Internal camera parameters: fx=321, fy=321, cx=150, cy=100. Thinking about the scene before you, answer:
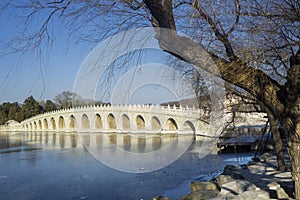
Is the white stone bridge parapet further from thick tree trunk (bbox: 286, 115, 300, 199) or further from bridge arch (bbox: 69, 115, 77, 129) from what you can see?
thick tree trunk (bbox: 286, 115, 300, 199)

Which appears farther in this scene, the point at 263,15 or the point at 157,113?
the point at 157,113

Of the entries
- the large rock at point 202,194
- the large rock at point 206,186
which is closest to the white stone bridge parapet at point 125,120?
the large rock at point 206,186

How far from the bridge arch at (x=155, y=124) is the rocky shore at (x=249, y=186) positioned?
2307cm

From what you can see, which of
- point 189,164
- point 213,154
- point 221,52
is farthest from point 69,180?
point 221,52

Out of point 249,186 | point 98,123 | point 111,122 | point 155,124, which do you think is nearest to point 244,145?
point 249,186

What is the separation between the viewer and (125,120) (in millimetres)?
39844

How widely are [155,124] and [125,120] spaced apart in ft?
19.8

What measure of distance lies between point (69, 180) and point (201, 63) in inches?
373

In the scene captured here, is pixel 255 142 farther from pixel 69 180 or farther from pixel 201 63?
pixel 201 63

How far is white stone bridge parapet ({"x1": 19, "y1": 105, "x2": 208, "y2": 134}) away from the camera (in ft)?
91.8

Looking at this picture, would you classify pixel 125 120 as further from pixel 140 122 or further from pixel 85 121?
pixel 85 121

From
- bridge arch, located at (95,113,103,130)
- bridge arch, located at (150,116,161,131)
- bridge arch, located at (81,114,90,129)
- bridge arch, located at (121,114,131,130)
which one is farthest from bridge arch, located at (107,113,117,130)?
bridge arch, located at (150,116,161,131)

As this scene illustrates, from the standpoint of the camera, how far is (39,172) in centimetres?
1358

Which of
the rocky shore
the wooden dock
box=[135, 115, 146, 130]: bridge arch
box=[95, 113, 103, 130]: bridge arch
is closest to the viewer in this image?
the rocky shore
